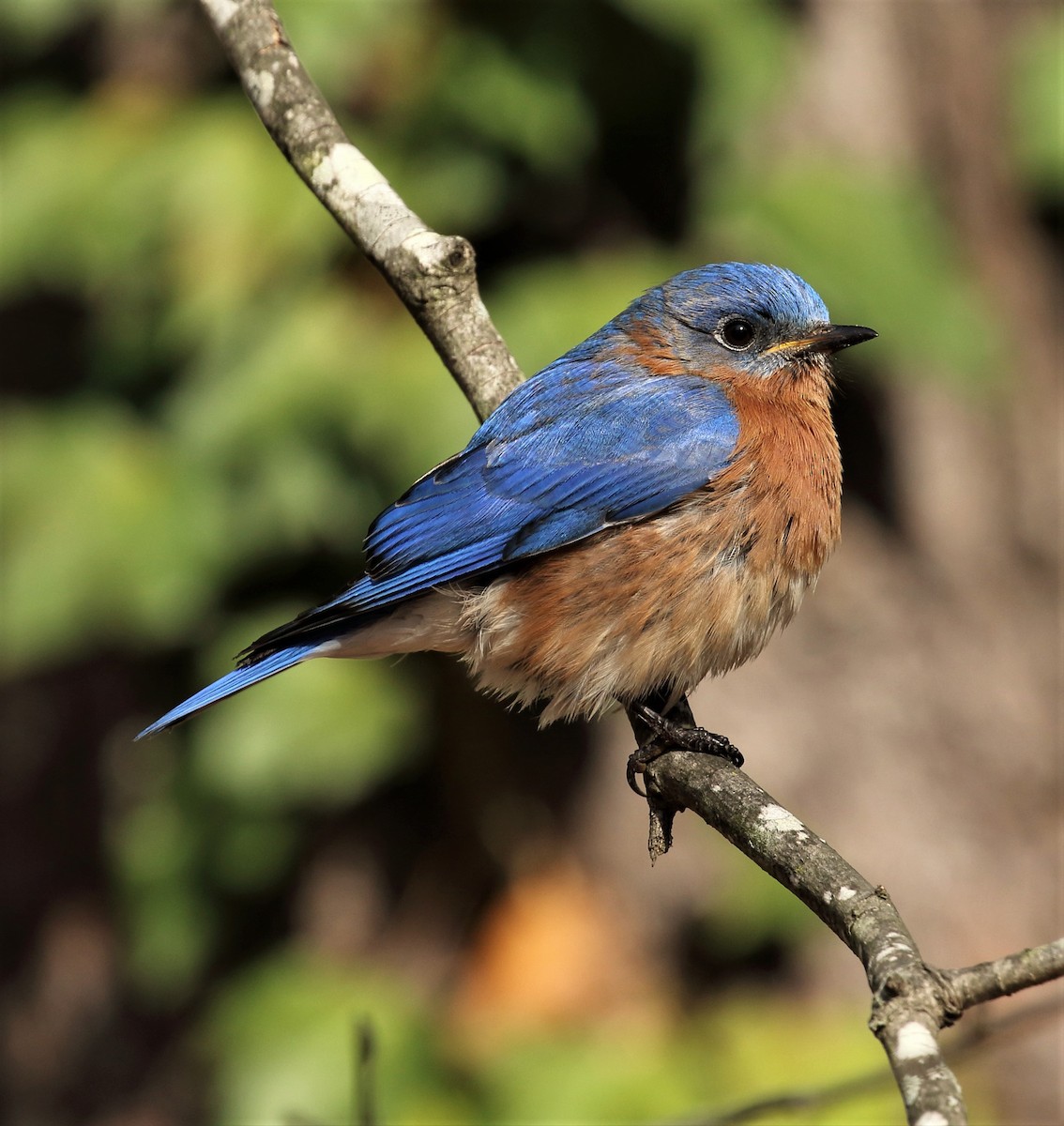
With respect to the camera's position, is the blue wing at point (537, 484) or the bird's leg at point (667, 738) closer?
the bird's leg at point (667, 738)

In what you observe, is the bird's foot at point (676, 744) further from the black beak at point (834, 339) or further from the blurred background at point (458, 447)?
the blurred background at point (458, 447)

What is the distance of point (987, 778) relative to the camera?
202 inches

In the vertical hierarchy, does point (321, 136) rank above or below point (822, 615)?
above

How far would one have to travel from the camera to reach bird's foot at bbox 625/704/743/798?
114 inches

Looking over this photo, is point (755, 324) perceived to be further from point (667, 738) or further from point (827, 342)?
point (667, 738)

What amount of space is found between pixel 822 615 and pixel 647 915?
119 centimetres

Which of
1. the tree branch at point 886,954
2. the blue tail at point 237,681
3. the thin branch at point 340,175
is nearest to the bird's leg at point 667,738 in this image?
the tree branch at point 886,954

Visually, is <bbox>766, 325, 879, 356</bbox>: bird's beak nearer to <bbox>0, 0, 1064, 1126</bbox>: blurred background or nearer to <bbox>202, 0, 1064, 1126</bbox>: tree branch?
<bbox>0, 0, 1064, 1126</bbox>: blurred background

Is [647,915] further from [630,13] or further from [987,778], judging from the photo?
[630,13]

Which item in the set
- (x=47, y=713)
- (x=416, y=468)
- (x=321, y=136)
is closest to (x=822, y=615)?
(x=416, y=468)

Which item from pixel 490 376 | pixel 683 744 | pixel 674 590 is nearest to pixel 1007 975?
pixel 683 744

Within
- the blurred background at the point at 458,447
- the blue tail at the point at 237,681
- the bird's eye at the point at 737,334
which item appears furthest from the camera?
the blurred background at the point at 458,447

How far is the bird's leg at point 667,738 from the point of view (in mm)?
2900

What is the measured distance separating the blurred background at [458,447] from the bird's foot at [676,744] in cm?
128
